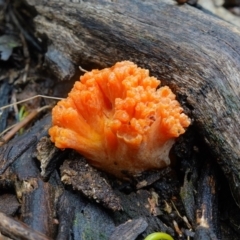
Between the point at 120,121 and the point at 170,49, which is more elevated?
the point at 170,49

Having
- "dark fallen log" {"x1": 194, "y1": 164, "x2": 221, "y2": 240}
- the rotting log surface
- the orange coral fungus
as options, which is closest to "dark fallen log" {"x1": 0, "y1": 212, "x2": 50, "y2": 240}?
the orange coral fungus

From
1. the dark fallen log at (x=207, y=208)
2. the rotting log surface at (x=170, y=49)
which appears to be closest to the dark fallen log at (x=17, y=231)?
the dark fallen log at (x=207, y=208)

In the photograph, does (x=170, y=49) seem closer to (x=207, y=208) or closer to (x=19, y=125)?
(x=207, y=208)

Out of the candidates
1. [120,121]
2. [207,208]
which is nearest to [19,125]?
[120,121]

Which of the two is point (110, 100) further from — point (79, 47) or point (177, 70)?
point (79, 47)

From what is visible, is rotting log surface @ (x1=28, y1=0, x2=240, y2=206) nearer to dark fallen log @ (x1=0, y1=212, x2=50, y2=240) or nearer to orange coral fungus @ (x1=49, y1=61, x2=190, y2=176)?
orange coral fungus @ (x1=49, y1=61, x2=190, y2=176)

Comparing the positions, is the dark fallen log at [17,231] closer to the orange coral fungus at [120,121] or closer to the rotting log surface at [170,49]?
the orange coral fungus at [120,121]
